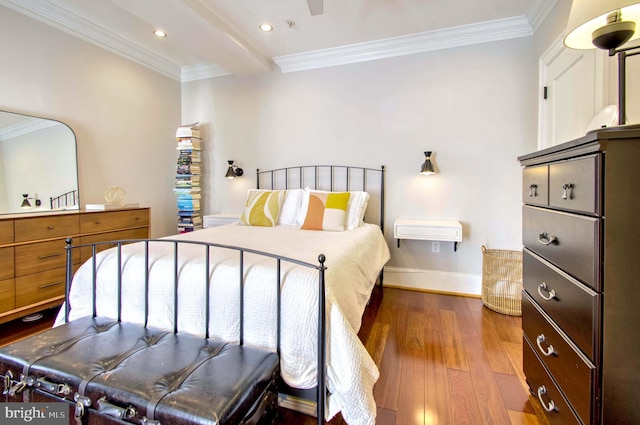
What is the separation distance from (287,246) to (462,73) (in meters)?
2.56

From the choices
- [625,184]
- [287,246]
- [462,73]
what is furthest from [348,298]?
[462,73]

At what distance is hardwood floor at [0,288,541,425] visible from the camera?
146 cm

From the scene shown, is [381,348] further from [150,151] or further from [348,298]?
[150,151]

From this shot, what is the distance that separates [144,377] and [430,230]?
2560 mm

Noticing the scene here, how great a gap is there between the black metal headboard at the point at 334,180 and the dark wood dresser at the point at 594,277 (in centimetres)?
213

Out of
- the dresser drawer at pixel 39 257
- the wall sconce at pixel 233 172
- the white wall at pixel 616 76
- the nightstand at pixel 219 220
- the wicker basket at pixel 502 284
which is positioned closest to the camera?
the white wall at pixel 616 76

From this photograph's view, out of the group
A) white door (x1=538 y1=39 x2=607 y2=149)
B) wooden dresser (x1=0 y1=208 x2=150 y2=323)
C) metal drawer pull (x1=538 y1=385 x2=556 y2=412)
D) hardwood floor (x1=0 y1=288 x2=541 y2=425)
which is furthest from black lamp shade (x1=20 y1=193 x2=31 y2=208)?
white door (x1=538 y1=39 x2=607 y2=149)

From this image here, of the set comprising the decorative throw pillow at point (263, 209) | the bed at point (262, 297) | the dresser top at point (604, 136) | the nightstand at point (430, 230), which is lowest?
the bed at point (262, 297)

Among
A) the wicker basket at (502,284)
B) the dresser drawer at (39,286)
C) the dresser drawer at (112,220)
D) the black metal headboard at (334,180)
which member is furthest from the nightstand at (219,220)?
the wicker basket at (502,284)

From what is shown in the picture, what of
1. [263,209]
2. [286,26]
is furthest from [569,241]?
[286,26]

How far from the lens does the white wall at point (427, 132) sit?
294cm

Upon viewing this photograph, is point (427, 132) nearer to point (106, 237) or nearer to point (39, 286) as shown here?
point (106, 237)

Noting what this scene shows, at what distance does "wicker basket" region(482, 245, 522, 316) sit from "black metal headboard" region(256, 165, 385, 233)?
1.10m

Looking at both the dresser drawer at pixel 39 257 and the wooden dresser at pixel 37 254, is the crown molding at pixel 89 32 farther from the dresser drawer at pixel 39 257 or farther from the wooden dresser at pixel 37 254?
the dresser drawer at pixel 39 257
